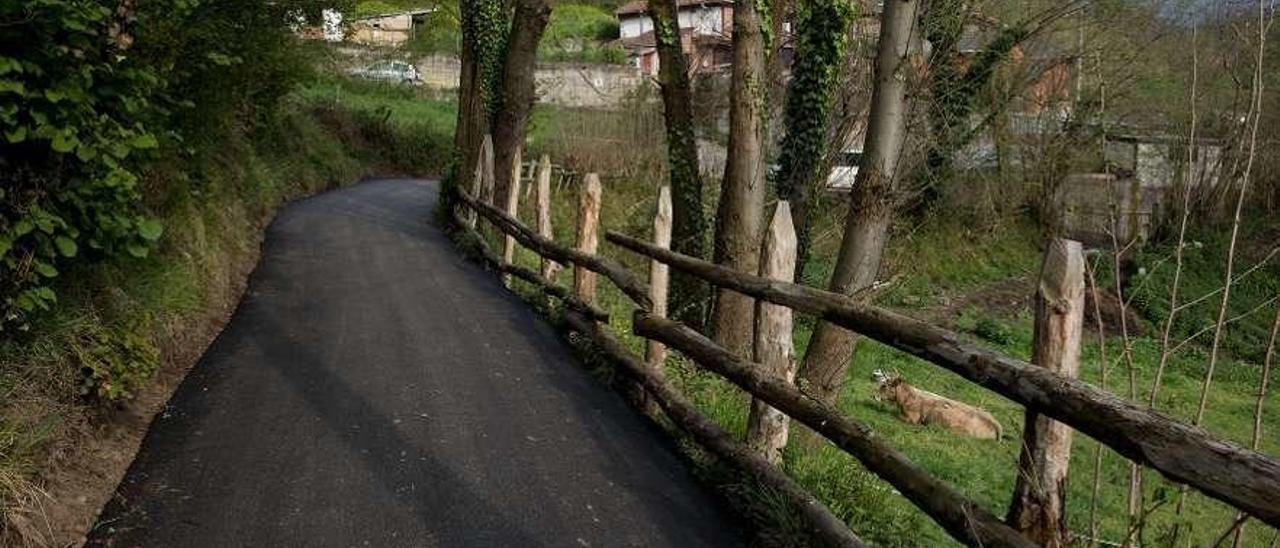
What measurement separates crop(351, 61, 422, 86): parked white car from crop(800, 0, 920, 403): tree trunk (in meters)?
35.0

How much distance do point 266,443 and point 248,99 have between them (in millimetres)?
12488

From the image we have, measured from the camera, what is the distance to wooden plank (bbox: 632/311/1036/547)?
3.49 meters

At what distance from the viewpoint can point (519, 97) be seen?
1540 centimetres

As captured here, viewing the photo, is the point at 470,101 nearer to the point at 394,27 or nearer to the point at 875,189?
the point at 875,189

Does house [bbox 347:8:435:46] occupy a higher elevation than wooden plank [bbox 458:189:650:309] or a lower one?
higher

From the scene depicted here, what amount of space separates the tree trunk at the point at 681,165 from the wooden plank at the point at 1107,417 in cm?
708

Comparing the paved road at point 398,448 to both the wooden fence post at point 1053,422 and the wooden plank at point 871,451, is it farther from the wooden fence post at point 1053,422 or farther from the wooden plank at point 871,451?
the wooden fence post at point 1053,422

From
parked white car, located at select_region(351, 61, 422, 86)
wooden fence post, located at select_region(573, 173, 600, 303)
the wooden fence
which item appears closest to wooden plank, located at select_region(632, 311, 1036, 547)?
the wooden fence

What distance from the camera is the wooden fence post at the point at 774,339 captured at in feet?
17.5

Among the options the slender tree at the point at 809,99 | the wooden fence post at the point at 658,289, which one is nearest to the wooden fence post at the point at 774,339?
the wooden fence post at the point at 658,289

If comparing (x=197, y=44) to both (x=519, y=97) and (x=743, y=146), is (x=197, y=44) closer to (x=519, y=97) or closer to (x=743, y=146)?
(x=743, y=146)

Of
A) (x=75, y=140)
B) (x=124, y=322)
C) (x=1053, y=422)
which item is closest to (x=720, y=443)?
(x=1053, y=422)

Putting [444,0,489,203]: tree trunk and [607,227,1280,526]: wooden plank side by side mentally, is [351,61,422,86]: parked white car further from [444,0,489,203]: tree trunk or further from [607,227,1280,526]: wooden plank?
[607,227,1280,526]: wooden plank

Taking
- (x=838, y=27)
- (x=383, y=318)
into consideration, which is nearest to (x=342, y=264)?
(x=383, y=318)
